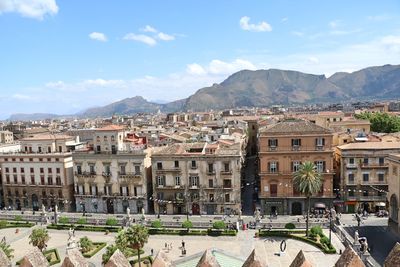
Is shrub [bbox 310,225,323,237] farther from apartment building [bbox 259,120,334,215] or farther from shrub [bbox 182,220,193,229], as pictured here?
shrub [bbox 182,220,193,229]

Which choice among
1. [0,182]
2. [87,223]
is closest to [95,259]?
[87,223]

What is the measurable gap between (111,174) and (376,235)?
48.8m

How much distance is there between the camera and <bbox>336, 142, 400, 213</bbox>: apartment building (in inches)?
2840

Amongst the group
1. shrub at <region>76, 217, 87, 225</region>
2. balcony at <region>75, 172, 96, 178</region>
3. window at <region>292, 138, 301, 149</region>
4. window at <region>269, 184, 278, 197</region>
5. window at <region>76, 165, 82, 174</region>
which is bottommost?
shrub at <region>76, 217, 87, 225</region>

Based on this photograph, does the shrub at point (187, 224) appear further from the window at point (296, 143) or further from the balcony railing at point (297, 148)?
the window at point (296, 143)

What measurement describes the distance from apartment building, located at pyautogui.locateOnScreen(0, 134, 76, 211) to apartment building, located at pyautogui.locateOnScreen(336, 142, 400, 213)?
5488cm

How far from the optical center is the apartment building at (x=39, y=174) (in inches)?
3447

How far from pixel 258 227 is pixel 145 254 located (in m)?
19.1

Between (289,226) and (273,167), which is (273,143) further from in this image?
(289,226)

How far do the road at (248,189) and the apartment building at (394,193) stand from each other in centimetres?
2430

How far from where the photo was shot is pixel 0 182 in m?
96.1

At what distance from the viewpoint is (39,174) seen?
293 ft

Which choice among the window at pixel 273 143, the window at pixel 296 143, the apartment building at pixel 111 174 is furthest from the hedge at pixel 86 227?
the window at pixel 296 143

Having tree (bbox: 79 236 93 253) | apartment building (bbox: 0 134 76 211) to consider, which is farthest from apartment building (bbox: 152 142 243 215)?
tree (bbox: 79 236 93 253)
